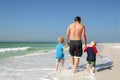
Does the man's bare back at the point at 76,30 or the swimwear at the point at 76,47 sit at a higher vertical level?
the man's bare back at the point at 76,30

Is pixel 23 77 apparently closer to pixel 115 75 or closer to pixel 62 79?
pixel 62 79

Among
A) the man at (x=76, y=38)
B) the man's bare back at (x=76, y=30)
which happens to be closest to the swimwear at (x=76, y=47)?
the man at (x=76, y=38)

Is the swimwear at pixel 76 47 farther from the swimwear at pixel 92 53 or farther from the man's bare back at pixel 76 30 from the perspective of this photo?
the swimwear at pixel 92 53

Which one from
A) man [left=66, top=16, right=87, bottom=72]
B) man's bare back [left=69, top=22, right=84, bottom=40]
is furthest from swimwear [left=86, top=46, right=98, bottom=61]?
man's bare back [left=69, top=22, right=84, bottom=40]

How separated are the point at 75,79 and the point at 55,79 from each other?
55cm

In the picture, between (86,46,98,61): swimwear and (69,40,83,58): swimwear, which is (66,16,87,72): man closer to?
(69,40,83,58): swimwear

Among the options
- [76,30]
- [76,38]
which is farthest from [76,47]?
[76,30]

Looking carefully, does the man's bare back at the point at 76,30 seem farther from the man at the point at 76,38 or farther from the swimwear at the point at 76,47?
the swimwear at the point at 76,47

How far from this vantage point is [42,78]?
7758mm

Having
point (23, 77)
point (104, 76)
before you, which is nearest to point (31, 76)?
point (23, 77)

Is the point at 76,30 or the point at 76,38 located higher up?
the point at 76,30

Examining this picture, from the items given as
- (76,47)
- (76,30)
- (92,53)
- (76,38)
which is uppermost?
(76,30)

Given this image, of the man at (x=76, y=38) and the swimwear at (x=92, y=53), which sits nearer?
the man at (x=76, y=38)

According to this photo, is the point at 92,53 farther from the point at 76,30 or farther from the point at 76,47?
the point at 76,30
